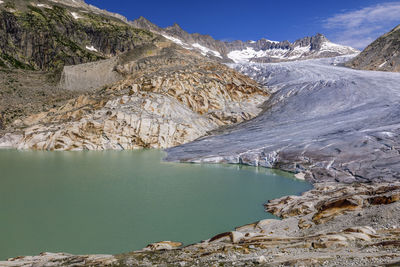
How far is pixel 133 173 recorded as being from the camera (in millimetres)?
16531

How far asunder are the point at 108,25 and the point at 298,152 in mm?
98350

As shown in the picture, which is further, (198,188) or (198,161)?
(198,161)

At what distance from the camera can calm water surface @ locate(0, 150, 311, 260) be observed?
826 cm

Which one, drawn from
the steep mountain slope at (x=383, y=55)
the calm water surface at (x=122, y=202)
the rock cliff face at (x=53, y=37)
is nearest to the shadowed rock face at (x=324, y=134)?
the calm water surface at (x=122, y=202)

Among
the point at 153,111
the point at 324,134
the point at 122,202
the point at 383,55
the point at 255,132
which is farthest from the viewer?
the point at 383,55

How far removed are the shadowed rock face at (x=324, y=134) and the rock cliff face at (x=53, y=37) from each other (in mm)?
60367

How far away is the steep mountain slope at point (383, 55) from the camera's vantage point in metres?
40.1

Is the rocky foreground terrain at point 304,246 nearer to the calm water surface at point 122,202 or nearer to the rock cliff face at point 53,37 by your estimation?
the calm water surface at point 122,202

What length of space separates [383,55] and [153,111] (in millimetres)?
34266

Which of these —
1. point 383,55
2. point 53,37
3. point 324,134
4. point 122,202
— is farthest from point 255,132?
point 53,37

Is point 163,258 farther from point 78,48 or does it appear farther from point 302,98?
point 78,48

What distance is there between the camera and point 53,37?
81.8 metres

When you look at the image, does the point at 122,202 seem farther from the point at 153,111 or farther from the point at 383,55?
the point at 383,55

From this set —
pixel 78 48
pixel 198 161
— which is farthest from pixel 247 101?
pixel 78 48
